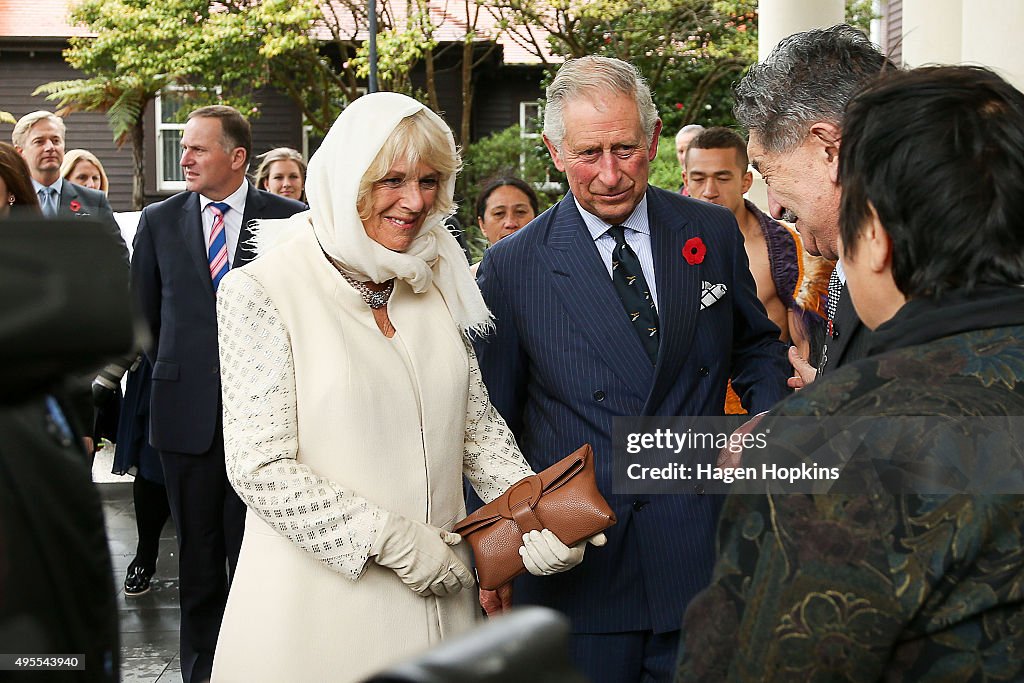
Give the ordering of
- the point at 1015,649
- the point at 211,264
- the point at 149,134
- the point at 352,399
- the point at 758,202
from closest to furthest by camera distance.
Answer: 1. the point at 1015,649
2. the point at 352,399
3. the point at 211,264
4. the point at 758,202
5. the point at 149,134

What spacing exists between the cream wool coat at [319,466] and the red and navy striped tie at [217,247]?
2.60 metres

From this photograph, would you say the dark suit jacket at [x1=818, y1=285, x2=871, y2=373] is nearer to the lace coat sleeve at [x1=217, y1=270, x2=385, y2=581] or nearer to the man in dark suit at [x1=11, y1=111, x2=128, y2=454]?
the lace coat sleeve at [x1=217, y1=270, x2=385, y2=581]

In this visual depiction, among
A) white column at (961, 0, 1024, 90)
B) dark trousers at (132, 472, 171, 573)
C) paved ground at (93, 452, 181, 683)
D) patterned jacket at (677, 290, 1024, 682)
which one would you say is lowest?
paved ground at (93, 452, 181, 683)

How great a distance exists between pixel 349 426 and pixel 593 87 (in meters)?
1.23

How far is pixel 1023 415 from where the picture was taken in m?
1.57

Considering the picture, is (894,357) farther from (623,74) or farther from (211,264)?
(211,264)

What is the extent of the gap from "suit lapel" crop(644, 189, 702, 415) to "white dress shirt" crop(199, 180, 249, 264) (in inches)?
101

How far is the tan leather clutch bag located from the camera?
2.82m

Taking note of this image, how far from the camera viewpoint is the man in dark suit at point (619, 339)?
10.6 feet

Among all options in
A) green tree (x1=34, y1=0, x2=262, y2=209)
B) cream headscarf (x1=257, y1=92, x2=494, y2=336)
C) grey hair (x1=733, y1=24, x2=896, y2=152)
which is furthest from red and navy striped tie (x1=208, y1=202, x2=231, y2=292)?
green tree (x1=34, y1=0, x2=262, y2=209)

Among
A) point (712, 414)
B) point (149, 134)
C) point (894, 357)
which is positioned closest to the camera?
point (894, 357)

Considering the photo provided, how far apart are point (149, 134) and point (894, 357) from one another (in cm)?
2816

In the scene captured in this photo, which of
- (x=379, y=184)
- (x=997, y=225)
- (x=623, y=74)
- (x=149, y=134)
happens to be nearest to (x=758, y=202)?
(x=623, y=74)

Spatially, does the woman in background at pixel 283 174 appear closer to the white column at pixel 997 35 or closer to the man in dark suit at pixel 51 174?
the man in dark suit at pixel 51 174
